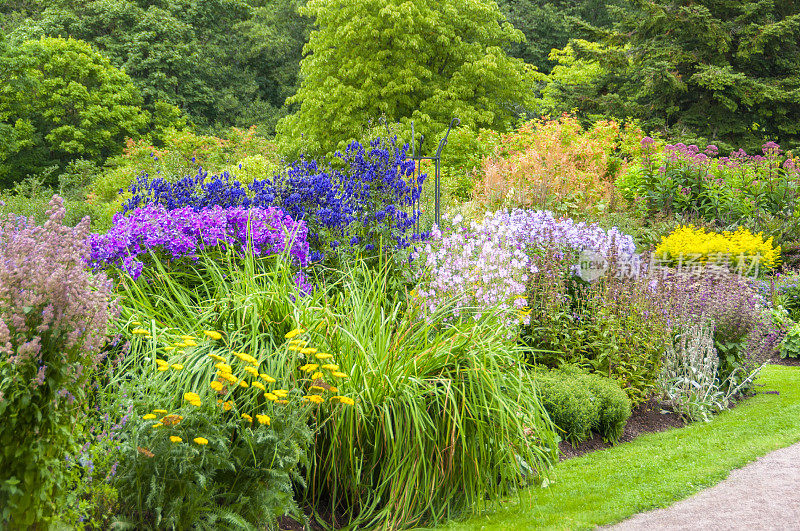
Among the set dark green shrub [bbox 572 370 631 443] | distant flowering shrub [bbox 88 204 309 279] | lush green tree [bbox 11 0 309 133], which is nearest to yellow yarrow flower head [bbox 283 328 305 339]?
distant flowering shrub [bbox 88 204 309 279]

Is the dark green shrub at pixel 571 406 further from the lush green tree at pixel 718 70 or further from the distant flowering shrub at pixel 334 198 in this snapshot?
the lush green tree at pixel 718 70

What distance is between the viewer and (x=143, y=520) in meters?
2.75

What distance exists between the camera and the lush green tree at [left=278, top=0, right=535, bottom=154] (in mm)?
19047

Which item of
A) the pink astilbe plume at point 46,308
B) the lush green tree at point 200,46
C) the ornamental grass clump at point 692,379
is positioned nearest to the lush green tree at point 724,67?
the ornamental grass clump at point 692,379

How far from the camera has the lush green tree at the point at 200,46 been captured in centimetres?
2311

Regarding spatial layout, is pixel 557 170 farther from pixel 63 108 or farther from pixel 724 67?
pixel 63 108

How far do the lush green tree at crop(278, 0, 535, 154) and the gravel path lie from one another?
50.6 feet

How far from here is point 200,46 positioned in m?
25.2

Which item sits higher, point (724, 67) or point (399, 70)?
point (724, 67)

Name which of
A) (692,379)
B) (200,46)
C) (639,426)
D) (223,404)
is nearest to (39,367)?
(223,404)

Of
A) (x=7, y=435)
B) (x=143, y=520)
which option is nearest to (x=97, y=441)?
(x=143, y=520)

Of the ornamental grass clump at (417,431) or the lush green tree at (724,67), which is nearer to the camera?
the ornamental grass clump at (417,431)

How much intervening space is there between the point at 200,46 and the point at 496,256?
22995 mm

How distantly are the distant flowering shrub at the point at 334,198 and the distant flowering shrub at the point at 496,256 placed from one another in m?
0.34
